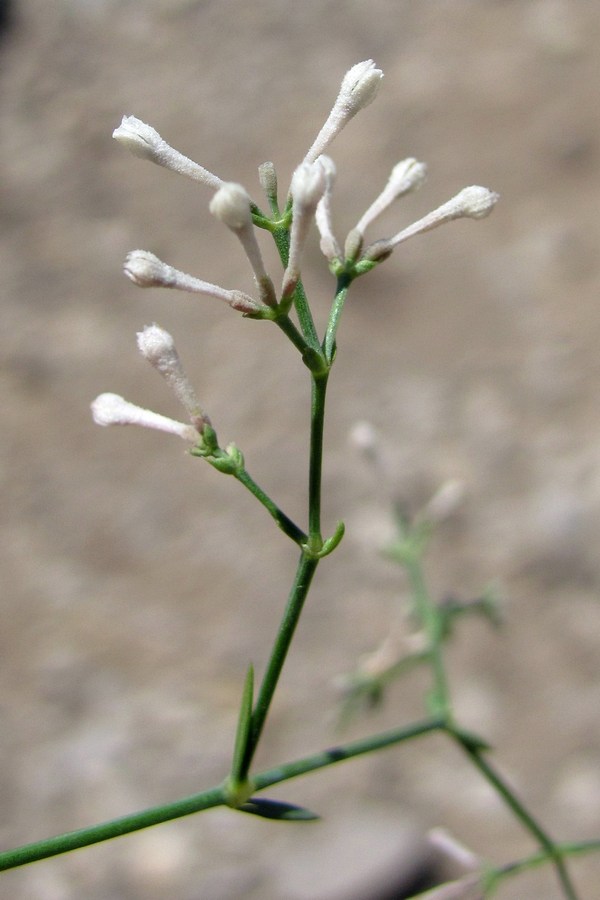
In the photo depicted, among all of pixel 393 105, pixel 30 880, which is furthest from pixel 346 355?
pixel 30 880

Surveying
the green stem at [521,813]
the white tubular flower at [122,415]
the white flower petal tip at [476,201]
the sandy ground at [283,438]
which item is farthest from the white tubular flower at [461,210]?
the sandy ground at [283,438]

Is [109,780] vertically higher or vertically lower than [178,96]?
lower

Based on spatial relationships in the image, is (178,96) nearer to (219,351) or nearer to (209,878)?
(219,351)

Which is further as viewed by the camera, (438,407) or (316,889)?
(438,407)

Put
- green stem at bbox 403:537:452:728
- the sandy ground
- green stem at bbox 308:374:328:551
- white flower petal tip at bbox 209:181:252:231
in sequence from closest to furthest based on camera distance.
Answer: white flower petal tip at bbox 209:181:252:231
green stem at bbox 308:374:328:551
green stem at bbox 403:537:452:728
the sandy ground

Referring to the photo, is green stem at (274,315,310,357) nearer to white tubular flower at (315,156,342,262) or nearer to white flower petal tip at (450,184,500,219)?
white tubular flower at (315,156,342,262)

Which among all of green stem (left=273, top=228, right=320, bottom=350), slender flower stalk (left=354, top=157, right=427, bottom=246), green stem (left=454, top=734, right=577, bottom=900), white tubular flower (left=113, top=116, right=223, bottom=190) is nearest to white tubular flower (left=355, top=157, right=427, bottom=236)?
slender flower stalk (left=354, top=157, right=427, bottom=246)

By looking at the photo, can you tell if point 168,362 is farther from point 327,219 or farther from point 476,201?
point 476,201

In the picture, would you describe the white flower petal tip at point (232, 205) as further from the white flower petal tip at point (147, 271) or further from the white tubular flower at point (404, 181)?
the white tubular flower at point (404, 181)
